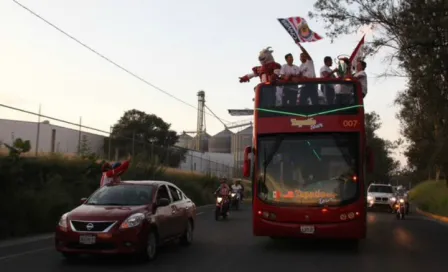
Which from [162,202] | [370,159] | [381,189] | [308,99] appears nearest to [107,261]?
[162,202]

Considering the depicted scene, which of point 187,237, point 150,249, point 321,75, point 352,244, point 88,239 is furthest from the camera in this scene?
point 321,75

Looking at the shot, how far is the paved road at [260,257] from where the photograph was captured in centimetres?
1020

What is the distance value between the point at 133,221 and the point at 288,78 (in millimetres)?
5585

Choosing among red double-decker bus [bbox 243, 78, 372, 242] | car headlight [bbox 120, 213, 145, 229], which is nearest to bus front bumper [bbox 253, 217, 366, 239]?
red double-decker bus [bbox 243, 78, 372, 242]

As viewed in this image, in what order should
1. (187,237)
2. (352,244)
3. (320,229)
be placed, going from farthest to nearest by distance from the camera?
1. (352,244)
2. (187,237)
3. (320,229)

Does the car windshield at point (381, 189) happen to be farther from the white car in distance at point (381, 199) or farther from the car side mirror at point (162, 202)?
the car side mirror at point (162, 202)

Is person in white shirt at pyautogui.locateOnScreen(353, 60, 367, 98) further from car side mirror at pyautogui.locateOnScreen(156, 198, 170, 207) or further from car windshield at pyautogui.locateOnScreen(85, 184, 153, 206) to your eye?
car windshield at pyautogui.locateOnScreen(85, 184, 153, 206)

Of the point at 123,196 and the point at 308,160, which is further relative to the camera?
the point at 308,160

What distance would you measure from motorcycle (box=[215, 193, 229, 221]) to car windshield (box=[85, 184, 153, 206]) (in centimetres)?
1058

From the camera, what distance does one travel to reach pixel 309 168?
42.4 feet

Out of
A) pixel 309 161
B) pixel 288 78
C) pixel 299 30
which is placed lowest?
pixel 309 161

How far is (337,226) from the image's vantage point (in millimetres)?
12336

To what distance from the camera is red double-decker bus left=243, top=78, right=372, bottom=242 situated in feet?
40.9

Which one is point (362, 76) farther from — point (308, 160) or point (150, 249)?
point (150, 249)
